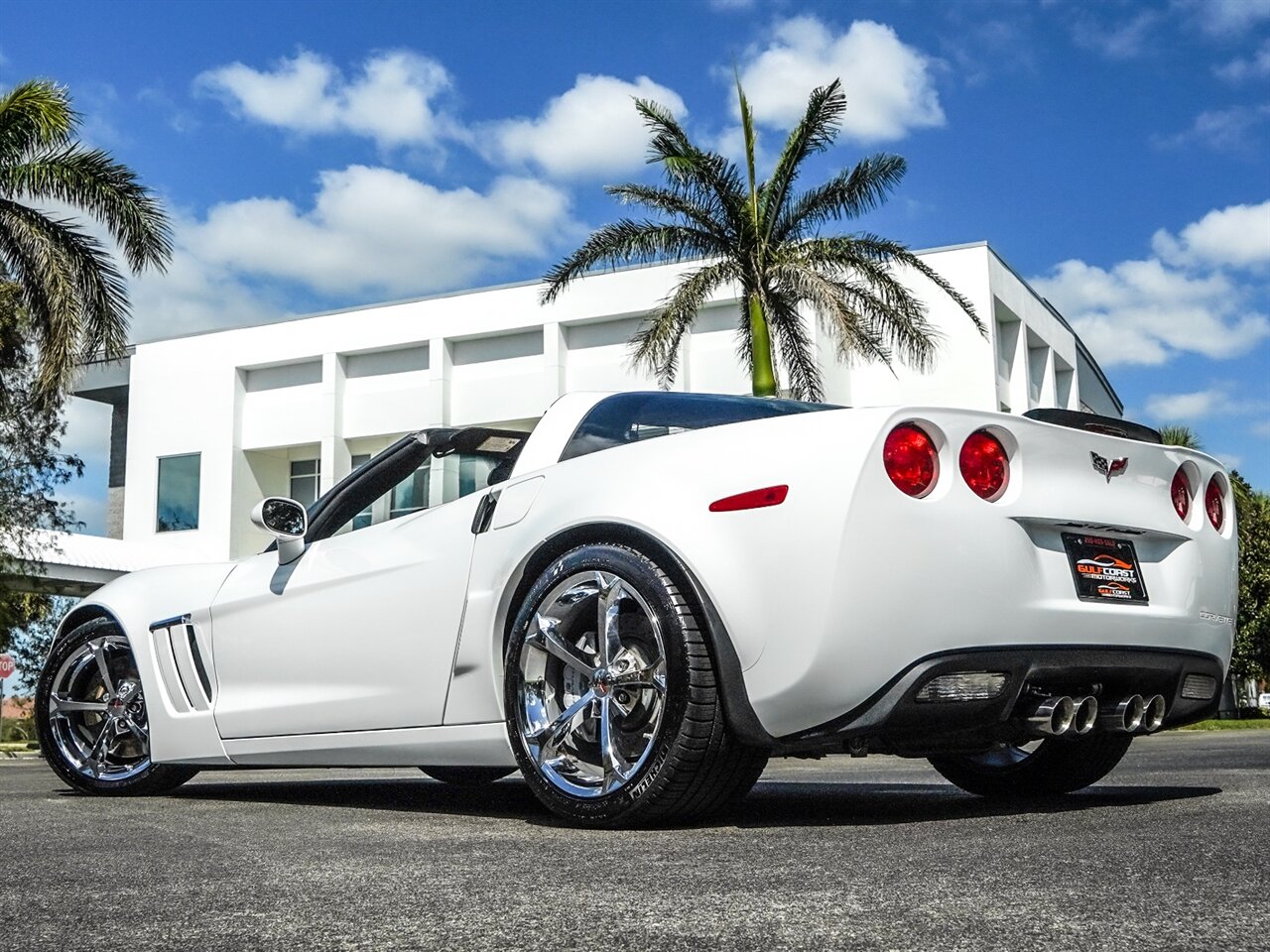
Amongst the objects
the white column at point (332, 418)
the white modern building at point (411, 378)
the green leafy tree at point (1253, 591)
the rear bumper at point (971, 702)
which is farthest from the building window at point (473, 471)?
the green leafy tree at point (1253, 591)

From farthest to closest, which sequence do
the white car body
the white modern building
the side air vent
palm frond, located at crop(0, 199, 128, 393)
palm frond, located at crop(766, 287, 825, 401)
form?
the white modern building, palm frond, located at crop(766, 287, 825, 401), palm frond, located at crop(0, 199, 128, 393), the side air vent, the white car body

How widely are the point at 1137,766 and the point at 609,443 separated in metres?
4.57

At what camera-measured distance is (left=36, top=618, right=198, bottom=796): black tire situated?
563 cm

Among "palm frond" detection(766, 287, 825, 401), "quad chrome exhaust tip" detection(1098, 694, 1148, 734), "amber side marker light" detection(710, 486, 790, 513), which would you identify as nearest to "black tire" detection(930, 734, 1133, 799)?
"quad chrome exhaust tip" detection(1098, 694, 1148, 734)

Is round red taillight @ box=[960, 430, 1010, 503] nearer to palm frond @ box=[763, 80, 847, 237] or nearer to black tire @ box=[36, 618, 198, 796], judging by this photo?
black tire @ box=[36, 618, 198, 796]

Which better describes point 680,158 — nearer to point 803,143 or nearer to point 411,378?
point 803,143

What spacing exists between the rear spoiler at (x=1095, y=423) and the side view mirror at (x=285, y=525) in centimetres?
259

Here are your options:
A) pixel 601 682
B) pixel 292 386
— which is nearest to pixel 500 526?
pixel 601 682

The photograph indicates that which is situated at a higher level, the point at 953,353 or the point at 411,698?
the point at 953,353

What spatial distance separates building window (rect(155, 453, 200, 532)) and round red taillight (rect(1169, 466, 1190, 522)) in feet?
144

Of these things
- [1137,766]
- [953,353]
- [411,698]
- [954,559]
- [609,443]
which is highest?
[953,353]

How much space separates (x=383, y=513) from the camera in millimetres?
5078

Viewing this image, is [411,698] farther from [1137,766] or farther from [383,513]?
[1137,766]

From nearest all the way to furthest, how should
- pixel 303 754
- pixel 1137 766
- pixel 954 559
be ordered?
pixel 954 559
pixel 303 754
pixel 1137 766
